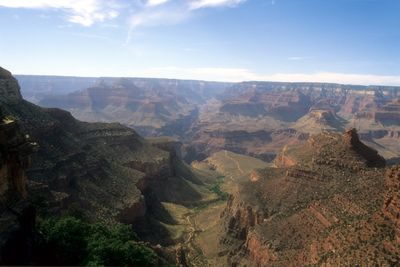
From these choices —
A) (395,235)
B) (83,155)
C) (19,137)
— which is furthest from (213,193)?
(19,137)

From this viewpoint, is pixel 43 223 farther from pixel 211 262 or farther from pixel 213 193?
pixel 213 193

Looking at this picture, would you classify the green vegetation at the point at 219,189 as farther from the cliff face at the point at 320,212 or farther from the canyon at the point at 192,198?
the cliff face at the point at 320,212

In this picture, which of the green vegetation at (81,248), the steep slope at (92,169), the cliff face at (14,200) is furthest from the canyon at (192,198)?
the green vegetation at (81,248)

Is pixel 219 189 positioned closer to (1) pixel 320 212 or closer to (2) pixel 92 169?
(2) pixel 92 169

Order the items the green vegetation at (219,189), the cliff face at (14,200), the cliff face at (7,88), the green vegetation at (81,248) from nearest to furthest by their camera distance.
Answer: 1. the cliff face at (14,200)
2. the green vegetation at (81,248)
3. the cliff face at (7,88)
4. the green vegetation at (219,189)

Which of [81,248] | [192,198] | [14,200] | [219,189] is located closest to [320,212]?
[81,248]

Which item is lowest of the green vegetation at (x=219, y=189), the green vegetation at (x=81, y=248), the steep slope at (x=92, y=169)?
the green vegetation at (x=219, y=189)

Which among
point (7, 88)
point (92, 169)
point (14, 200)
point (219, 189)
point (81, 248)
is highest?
point (7, 88)
